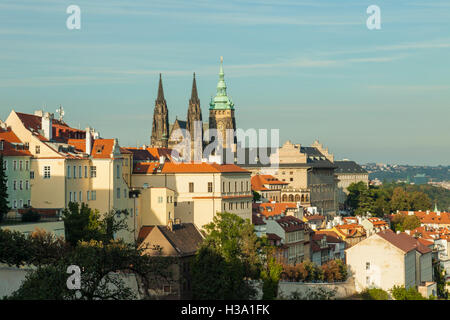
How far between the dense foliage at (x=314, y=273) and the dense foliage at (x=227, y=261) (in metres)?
3.01

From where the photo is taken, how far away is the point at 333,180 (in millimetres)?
199500

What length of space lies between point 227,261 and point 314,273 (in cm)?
1277

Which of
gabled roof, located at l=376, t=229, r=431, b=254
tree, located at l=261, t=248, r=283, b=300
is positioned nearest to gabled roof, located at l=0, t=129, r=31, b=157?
tree, located at l=261, t=248, r=283, b=300

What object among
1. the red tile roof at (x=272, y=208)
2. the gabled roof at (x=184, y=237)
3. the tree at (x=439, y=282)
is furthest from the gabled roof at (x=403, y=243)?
the gabled roof at (x=184, y=237)

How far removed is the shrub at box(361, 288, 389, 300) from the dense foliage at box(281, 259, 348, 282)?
3656mm

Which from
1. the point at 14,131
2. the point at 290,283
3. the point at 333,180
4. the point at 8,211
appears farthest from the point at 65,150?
the point at 333,180

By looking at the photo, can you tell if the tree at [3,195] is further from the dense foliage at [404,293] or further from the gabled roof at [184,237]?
the dense foliage at [404,293]

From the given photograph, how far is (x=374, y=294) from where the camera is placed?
8769cm

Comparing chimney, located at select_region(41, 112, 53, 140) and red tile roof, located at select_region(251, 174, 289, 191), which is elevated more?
chimney, located at select_region(41, 112, 53, 140)

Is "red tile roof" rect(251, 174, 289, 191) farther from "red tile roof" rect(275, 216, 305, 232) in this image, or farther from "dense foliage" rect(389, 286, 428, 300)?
"dense foliage" rect(389, 286, 428, 300)

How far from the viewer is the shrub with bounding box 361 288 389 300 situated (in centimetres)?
8705

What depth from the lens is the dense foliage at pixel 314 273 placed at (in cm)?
8769

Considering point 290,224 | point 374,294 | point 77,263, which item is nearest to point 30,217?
point 77,263

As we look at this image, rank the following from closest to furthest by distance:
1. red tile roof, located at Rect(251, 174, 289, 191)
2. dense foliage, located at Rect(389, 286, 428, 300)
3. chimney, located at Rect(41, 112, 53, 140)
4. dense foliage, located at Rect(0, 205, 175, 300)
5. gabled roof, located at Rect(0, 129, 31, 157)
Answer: dense foliage, located at Rect(0, 205, 175, 300)
gabled roof, located at Rect(0, 129, 31, 157)
dense foliage, located at Rect(389, 286, 428, 300)
chimney, located at Rect(41, 112, 53, 140)
red tile roof, located at Rect(251, 174, 289, 191)
